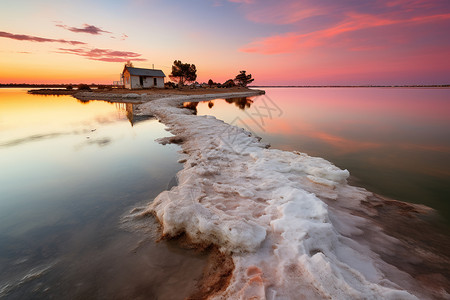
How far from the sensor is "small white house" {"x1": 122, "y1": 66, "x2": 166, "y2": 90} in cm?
5245

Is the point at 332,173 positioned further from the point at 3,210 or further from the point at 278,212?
the point at 3,210

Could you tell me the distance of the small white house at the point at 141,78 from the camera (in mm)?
52453

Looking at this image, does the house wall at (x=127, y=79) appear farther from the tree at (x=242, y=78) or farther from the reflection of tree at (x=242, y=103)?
the tree at (x=242, y=78)

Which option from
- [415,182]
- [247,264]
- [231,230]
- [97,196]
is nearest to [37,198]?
[97,196]

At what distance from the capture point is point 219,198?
5578 millimetres

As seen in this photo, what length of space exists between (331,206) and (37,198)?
28.1 ft

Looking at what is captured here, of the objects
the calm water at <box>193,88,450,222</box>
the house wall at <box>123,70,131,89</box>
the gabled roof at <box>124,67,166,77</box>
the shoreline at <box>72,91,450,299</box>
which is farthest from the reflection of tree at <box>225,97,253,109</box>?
the shoreline at <box>72,91,450,299</box>

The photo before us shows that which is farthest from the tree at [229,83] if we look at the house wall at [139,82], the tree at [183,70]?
the house wall at [139,82]

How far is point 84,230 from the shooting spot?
15.3ft

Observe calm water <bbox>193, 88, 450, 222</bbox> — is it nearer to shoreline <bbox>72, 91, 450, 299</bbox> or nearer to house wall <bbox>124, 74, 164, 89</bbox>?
shoreline <bbox>72, 91, 450, 299</bbox>

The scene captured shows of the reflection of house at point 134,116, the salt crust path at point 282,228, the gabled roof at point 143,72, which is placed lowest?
the salt crust path at point 282,228

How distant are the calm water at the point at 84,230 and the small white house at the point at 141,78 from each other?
47.8m

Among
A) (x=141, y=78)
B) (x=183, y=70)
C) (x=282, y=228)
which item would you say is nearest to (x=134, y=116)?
(x=282, y=228)

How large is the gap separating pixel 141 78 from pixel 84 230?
5767 centimetres
